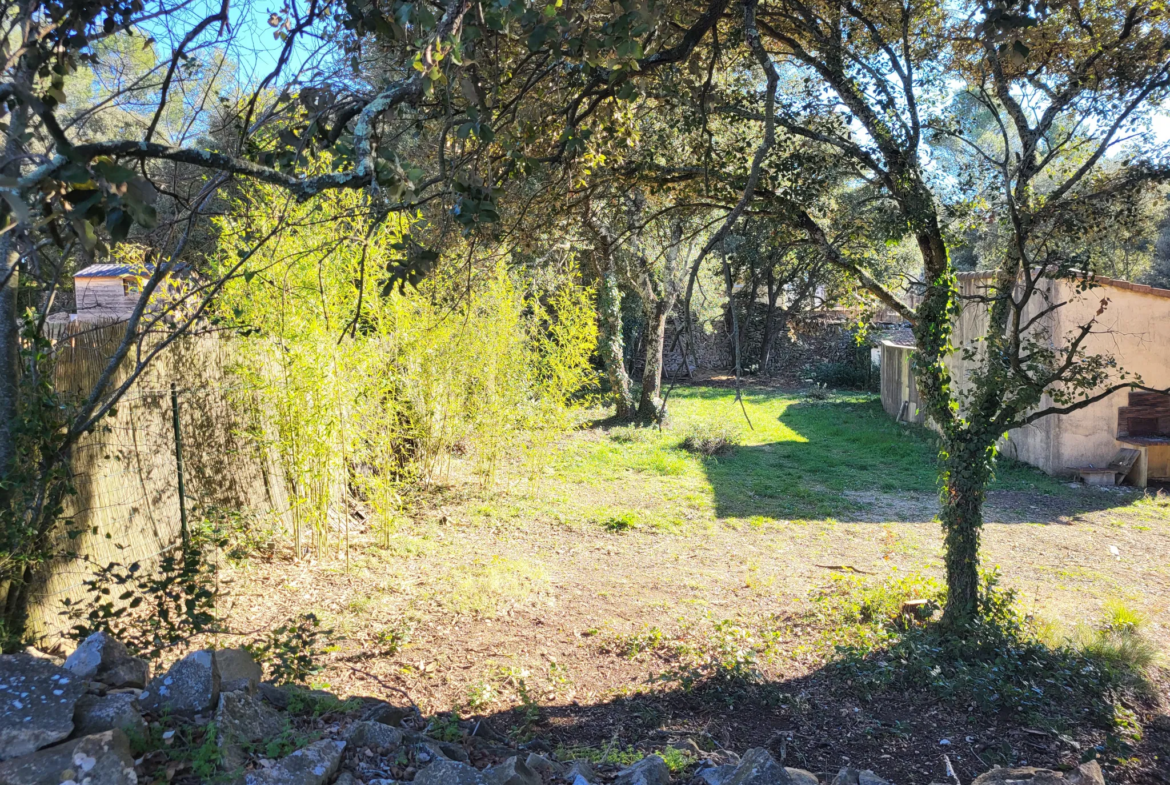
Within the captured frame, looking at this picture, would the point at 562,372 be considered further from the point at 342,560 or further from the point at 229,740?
the point at 229,740

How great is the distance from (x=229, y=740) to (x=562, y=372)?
7289 millimetres

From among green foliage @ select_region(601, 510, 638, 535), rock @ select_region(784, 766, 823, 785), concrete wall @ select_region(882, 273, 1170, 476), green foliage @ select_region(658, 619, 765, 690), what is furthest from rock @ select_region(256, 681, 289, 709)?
concrete wall @ select_region(882, 273, 1170, 476)

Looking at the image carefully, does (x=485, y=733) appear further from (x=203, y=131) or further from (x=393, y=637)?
(x=203, y=131)

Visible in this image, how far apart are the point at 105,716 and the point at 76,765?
347mm

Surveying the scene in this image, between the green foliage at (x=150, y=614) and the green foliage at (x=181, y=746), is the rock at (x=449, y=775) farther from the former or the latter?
the green foliage at (x=150, y=614)

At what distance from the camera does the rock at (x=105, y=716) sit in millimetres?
2367

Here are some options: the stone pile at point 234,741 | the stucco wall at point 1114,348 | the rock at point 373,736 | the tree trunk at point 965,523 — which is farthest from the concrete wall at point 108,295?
the stucco wall at point 1114,348

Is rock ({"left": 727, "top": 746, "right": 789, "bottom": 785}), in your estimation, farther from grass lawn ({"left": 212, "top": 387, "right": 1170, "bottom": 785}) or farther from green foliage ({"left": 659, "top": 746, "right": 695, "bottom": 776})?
grass lawn ({"left": 212, "top": 387, "right": 1170, "bottom": 785})

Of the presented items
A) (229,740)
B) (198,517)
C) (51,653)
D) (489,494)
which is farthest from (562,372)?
(229,740)

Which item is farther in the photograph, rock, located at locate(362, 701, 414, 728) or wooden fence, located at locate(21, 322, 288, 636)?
wooden fence, located at locate(21, 322, 288, 636)

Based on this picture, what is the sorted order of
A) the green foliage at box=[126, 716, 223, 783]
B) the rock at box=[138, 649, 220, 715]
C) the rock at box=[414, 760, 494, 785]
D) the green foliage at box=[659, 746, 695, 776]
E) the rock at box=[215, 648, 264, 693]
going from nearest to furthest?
the green foliage at box=[126, 716, 223, 783]
the rock at box=[414, 760, 494, 785]
the rock at box=[138, 649, 220, 715]
the rock at box=[215, 648, 264, 693]
the green foliage at box=[659, 746, 695, 776]

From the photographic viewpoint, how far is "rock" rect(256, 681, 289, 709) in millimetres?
3162

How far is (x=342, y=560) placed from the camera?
6559 mm

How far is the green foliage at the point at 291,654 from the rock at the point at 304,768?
148 cm
